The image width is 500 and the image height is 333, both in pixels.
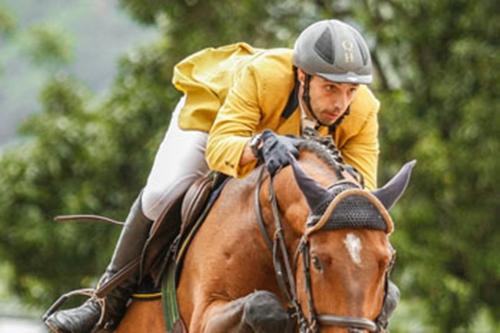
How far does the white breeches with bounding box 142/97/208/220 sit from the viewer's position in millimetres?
9180

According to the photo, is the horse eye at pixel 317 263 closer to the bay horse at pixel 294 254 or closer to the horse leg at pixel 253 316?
the bay horse at pixel 294 254

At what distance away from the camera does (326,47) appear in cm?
833

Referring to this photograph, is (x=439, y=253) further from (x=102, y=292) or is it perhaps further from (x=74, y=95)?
(x=102, y=292)

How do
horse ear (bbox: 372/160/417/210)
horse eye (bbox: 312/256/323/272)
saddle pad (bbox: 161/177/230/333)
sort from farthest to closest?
saddle pad (bbox: 161/177/230/333)
horse ear (bbox: 372/160/417/210)
horse eye (bbox: 312/256/323/272)

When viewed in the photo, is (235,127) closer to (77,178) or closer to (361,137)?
(361,137)

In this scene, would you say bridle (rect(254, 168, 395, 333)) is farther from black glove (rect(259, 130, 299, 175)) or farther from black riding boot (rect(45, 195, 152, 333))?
black riding boot (rect(45, 195, 152, 333))

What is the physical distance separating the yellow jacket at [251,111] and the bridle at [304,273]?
39 cm

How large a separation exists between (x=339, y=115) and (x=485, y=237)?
1206 centimetres

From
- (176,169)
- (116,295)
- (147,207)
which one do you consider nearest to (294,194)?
(176,169)

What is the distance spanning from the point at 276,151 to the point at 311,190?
547 mm

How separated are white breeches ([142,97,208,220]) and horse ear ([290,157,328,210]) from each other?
67.2 inches

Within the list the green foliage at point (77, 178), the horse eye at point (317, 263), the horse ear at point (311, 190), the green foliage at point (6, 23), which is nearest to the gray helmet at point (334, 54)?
the horse ear at point (311, 190)

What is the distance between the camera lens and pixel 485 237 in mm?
20078

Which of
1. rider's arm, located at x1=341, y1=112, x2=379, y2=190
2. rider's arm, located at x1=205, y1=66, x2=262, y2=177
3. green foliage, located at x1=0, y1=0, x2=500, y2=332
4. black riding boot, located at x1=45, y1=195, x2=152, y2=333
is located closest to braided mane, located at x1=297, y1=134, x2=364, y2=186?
rider's arm, located at x1=205, y1=66, x2=262, y2=177
